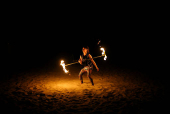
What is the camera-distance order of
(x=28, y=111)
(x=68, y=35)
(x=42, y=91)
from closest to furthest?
(x=28, y=111), (x=42, y=91), (x=68, y=35)

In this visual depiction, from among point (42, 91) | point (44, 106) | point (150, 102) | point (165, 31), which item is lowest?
point (150, 102)

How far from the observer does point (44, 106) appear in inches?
231

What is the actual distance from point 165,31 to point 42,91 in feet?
149

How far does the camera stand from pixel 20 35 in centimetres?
4003

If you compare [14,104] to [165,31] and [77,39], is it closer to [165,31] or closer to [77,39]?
[77,39]

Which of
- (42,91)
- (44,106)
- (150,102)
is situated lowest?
(150,102)

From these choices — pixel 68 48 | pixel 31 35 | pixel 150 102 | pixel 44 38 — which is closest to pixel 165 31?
pixel 68 48

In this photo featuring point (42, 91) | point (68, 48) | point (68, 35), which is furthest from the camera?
point (68, 35)

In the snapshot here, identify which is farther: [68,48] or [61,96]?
[68,48]

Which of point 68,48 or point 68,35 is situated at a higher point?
point 68,35

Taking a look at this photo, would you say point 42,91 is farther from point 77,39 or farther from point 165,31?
point 165,31

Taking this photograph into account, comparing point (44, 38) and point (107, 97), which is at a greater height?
point (44, 38)

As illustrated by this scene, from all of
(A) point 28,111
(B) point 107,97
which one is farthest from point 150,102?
(A) point 28,111

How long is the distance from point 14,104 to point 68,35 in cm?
4222
